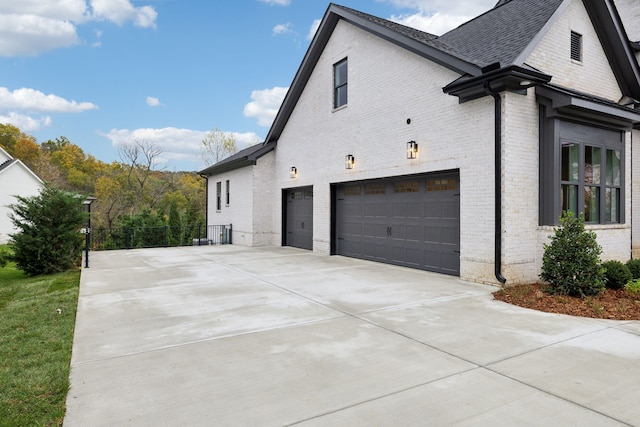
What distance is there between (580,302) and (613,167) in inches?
185

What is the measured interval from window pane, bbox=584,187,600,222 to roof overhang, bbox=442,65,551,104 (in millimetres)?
2896

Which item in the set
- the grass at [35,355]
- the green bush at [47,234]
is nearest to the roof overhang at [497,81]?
the grass at [35,355]

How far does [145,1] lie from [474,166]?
19.0 metres

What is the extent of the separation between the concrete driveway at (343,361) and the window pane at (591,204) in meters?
3.42

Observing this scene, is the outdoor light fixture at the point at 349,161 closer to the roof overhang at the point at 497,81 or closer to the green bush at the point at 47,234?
the roof overhang at the point at 497,81

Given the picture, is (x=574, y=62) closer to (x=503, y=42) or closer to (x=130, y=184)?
(x=503, y=42)

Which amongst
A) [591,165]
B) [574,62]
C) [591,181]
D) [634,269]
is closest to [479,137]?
[591,165]

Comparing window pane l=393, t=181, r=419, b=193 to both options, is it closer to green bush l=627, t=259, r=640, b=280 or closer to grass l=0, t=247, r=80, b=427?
green bush l=627, t=259, r=640, b=280

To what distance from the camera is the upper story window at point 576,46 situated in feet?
29.9

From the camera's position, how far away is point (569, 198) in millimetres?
8086

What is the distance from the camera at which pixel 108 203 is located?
33.5 metres

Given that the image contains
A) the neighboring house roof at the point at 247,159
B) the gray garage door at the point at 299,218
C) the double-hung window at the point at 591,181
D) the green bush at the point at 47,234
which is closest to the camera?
the double-hung window at the point at 591,181

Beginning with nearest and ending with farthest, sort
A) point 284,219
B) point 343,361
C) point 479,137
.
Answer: point 343,361
point 479,137
point 284,219

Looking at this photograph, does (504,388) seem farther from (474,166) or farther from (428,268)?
(428,268)
